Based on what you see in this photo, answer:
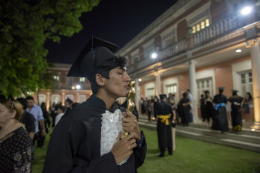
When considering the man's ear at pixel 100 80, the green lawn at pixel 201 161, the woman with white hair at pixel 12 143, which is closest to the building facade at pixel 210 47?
the green lawn at pixel 201 161

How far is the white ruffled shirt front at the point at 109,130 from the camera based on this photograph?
1076 mm

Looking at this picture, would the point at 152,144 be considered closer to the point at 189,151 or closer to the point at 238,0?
the point at 189,151

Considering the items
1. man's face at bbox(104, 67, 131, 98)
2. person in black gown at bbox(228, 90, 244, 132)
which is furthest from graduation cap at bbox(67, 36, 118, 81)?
person in black gown at bbox(228, 90, 244, 132)

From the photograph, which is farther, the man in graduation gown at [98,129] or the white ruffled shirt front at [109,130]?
the white ruffled shirt front at [109,130]

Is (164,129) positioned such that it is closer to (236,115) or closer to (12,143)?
(236,115)

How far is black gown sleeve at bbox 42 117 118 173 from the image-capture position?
0.89 m

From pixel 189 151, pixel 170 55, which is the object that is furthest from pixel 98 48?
pixel 170 55

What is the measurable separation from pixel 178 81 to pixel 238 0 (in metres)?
7.35

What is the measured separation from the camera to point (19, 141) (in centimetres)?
216

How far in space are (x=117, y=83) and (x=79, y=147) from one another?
50 cm

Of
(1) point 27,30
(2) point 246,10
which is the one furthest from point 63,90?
(2) point 246,10

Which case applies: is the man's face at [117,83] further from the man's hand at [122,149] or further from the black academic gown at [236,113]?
the black academic gown at [236,113]

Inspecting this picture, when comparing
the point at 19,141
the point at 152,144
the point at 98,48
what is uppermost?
the point at 98,48

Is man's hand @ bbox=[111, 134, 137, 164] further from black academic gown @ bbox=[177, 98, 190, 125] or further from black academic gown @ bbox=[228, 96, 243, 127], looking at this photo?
black academic gown @ bbox=[177, 98, 190, 125]
